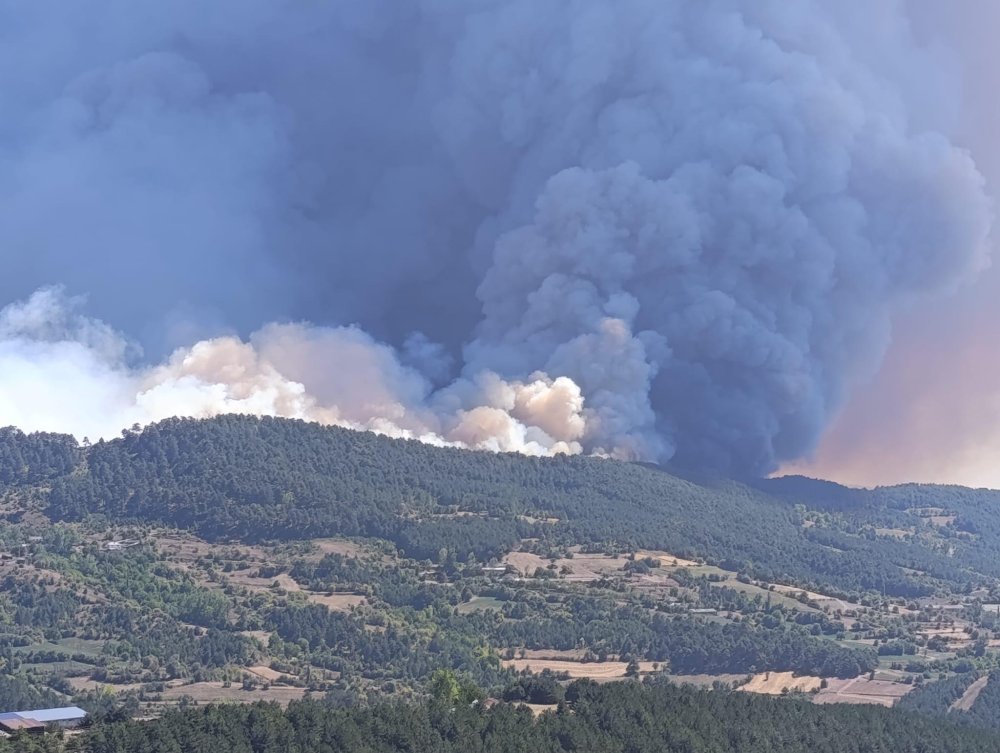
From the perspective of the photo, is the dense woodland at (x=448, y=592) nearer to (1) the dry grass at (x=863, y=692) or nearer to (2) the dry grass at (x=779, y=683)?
(2) the dry grass at (x=779, y=683)

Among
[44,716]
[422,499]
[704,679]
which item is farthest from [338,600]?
[44,716]

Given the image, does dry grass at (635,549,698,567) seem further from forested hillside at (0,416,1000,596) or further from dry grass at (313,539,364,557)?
dry grass at (313,539,364,557)

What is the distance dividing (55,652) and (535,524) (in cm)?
3177

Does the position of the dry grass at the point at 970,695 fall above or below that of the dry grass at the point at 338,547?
below

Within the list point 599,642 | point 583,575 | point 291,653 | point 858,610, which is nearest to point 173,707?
point 291,653

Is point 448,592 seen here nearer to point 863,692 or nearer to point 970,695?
point 863,692

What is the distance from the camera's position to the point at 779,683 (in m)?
101

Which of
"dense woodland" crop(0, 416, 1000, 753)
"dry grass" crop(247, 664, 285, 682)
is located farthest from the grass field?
"dry grass" crop(247, 664, 285, 682)

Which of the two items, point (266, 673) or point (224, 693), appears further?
point (266, 673)

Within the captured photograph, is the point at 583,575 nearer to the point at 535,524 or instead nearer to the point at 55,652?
the point at 535,524

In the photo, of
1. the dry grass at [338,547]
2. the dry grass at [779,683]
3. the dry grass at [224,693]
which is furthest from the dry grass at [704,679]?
the dry grass at [338,547]

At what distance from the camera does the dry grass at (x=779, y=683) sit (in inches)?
3917

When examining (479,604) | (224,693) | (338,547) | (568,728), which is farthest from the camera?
(338,547)

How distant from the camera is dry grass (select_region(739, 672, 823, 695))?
326 feet
